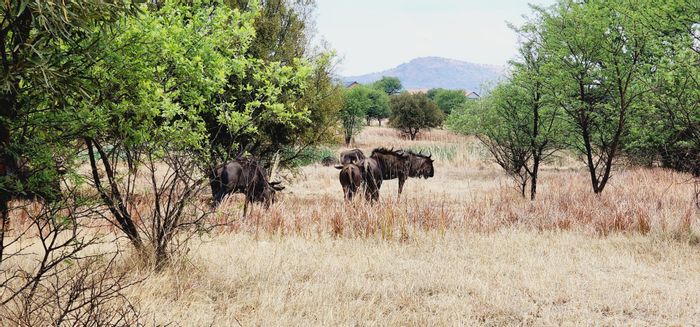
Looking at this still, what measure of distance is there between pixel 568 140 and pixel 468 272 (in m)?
9.10

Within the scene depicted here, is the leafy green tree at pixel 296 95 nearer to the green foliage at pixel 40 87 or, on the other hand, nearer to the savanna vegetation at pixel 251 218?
the savanna vegetation at pixel 251 218

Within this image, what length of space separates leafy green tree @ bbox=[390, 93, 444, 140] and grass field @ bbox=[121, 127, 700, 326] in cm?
4263

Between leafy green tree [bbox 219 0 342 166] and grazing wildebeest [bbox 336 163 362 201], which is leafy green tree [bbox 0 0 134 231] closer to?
grazing wildebeest [bbox 336 163 362 201]

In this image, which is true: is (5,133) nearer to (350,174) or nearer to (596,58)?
(350,174)

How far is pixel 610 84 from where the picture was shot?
11.3m

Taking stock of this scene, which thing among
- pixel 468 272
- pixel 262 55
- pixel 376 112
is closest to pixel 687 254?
pixel 468 272

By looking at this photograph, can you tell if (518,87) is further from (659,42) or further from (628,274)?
(628,274)

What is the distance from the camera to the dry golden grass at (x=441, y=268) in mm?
4559

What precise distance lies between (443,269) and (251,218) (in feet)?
13.1

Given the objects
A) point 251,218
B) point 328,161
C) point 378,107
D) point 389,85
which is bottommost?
point 251,218

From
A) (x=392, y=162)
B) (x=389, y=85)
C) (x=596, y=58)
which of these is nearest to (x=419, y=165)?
(x=392, y=162)

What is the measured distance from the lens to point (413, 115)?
53.1 m

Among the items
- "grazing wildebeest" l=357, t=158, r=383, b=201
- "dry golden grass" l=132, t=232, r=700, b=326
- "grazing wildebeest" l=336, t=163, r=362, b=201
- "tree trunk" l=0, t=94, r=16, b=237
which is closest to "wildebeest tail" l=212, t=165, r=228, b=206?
"dry golden grass" l=132, t=232, r=700, b=326

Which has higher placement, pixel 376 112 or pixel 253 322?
pixel 376 112
